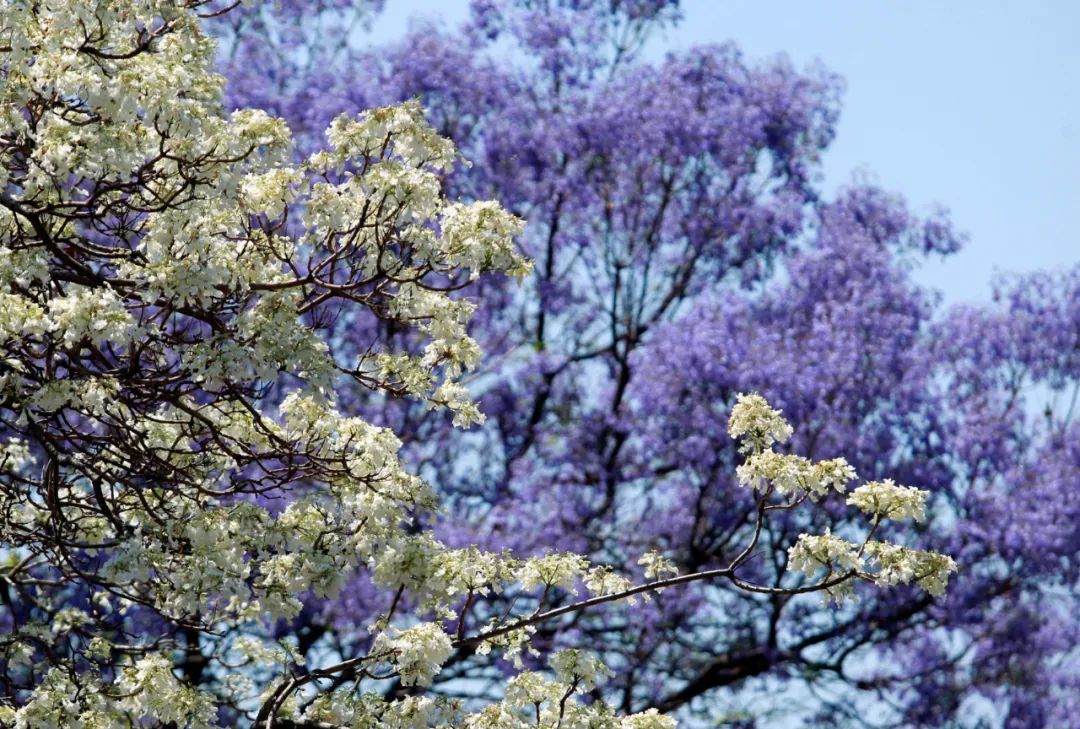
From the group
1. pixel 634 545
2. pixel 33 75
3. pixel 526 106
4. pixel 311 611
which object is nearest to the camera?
pixel 33 75

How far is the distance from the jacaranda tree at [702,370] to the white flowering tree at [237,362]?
876cm

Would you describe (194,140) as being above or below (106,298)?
above

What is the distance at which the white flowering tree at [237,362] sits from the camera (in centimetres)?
830

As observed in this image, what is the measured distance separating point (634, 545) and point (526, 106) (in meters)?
5.62

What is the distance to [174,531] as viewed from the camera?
9664 millimetres

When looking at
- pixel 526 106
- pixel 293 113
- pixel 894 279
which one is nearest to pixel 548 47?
pixel 526 106

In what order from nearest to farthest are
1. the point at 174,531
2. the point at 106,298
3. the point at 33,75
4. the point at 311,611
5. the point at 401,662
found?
the point at 106,298
the point at 33,75
the point at 401,662
the point at 174,531
the point at 311,611

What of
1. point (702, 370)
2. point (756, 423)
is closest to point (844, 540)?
point (756, 423)

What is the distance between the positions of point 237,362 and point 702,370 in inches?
451

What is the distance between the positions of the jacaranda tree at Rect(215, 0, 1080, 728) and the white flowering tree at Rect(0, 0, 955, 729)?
876 cm

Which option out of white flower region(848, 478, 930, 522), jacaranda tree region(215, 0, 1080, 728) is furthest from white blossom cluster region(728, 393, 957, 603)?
jacaranda tree region(215, 0, 1080, 728)

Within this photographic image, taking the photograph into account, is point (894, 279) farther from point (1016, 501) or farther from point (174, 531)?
point (174, 531)

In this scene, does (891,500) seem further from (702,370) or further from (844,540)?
(702,370)

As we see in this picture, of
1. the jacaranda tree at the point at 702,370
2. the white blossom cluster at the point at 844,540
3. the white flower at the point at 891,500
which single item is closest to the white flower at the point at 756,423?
the white blossom cluster at the point at 844,540
